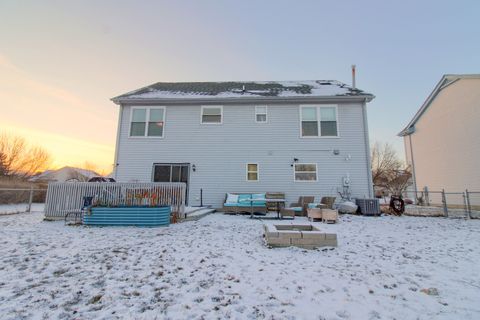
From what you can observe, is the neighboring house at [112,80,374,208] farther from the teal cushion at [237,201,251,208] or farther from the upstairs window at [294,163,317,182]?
the teal cushion at [237,201,251,208]

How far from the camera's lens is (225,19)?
12.4 metres

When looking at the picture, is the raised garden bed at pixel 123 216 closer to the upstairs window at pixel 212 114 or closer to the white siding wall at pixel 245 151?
the white siding wall at pixel 245 151

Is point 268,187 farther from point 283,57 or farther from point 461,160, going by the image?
point 461,160

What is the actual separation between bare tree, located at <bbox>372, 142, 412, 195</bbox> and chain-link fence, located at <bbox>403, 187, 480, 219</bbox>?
1462 centimetres

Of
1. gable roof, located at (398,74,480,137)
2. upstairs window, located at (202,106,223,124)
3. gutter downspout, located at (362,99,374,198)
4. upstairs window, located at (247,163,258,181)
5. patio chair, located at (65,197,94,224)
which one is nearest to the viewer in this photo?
patio chair, located at (65,197,94,224)

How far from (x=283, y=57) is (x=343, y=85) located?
4279 mm

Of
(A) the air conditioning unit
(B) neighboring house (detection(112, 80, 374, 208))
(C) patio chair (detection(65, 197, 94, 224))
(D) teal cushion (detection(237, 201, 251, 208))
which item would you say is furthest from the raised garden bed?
(A) the air conditioning unit

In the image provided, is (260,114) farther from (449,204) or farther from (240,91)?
(449,204)

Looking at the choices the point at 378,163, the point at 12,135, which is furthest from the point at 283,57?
the point at 12,135

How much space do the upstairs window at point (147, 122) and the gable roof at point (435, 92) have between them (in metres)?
17.8

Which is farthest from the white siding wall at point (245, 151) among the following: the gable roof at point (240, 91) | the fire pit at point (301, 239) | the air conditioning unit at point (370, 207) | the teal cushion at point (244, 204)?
the fire pit at point (301, 239)

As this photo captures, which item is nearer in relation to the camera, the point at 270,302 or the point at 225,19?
the point at 270,302

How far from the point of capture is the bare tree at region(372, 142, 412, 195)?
28.9 m

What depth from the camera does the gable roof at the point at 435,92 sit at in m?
13.1
